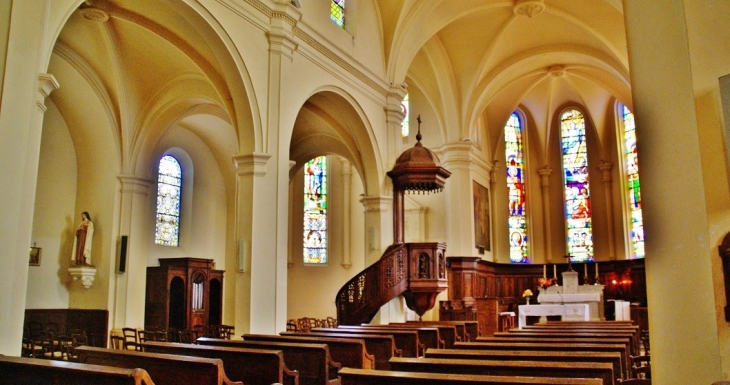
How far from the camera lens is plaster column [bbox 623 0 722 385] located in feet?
9.64

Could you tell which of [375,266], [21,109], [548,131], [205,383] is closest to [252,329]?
[375,266]

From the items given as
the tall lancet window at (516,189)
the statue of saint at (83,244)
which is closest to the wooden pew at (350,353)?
the statue of saint at (83,244)

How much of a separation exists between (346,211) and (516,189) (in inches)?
286

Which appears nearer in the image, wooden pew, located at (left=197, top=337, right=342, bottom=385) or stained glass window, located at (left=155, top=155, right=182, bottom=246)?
wooden pew, located at (left=197, top=337, right=342, bottom=385)

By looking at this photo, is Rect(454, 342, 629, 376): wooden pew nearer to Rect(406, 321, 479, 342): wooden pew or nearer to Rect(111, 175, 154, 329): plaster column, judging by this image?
Rect(406, 321, 479, 342): wooden pew

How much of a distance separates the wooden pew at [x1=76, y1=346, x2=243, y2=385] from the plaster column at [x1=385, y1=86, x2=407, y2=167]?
10.5 metres

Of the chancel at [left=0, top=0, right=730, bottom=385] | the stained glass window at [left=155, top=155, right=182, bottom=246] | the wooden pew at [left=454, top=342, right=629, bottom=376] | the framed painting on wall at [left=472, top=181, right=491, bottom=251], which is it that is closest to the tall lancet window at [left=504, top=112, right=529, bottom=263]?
the chancel at [left=0, top=0, right=730, bottom=385]

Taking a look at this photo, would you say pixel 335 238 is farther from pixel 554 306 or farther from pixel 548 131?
pixel 548 131

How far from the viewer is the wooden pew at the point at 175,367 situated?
4234 millimetres

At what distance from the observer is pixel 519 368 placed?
4.25m

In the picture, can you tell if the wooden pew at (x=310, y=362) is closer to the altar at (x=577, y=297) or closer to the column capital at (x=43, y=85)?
the column capital at (x=43, y=85)

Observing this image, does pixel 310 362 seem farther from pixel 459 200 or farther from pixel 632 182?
pixel 632 182

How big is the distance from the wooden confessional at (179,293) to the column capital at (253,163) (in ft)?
21.9

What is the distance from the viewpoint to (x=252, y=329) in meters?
10.2
